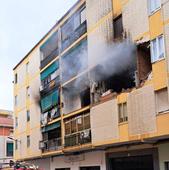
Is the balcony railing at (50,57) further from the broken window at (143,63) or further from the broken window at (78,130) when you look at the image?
the broken window at (143,63)

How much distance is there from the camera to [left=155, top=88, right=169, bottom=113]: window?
60.0ft

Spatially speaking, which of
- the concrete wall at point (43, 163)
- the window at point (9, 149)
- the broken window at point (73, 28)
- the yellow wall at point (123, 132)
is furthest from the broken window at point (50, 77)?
the window at point (9, 149)

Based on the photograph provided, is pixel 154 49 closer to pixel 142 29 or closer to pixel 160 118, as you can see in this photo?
pixel 142 29

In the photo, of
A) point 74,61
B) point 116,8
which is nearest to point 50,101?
point 74,61

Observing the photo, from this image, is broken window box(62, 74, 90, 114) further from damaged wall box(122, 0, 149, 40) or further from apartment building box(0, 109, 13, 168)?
apartment building box(0, 109, 13, 168)

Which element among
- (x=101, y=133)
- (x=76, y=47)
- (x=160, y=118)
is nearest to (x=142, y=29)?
(x=160, y=118)

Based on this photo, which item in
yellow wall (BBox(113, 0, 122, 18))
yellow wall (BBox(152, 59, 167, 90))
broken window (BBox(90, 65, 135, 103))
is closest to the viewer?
yellow wall (BBox(152, 59, 167, 90))

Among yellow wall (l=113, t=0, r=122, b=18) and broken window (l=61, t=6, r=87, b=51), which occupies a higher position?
broken window (l=61, t=6, r=87, b=51)

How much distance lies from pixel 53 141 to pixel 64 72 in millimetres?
5661

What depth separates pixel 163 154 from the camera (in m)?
19.8

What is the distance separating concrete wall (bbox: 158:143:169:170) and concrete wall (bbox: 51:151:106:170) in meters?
6.06

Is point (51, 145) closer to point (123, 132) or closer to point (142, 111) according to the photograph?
point (123, 132)

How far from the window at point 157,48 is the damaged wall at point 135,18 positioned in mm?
1116

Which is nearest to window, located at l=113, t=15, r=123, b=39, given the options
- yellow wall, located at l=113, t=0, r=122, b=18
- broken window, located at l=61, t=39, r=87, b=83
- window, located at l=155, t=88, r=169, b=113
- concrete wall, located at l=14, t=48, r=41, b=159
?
yellow wall, located at l=113, t=0, r=122, b=18
